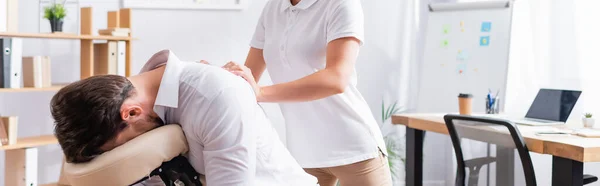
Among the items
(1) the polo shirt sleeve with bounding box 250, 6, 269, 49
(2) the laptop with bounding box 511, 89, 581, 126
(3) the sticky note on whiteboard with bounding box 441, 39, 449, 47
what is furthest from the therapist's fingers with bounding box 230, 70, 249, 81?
(3) the sticky note on whiteboard with bounding box 441, 39, 449, 47

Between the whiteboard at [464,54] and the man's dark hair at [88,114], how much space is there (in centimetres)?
318

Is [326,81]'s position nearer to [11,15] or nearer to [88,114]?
[88,114]

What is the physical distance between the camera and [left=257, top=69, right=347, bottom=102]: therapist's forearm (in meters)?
1.61

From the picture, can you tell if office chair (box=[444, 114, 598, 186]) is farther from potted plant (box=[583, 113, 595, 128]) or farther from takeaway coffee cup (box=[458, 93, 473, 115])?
takeaway coffee cup (box=[458, 93, 473, 115])

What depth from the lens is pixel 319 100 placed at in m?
1.84

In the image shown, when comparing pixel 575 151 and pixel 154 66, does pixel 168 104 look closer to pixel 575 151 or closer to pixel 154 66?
pixel 154 66

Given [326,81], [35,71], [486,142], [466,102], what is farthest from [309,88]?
[35,71]

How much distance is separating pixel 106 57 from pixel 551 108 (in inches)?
89.6

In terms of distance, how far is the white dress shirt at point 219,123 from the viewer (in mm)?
1197

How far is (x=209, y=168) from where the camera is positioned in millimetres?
1211

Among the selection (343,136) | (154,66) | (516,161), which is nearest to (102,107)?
(154,66)

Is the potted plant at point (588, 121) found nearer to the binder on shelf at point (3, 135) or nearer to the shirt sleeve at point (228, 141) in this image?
the shirt sleeve at point (228, 141)

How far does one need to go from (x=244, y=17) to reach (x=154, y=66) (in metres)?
2.88

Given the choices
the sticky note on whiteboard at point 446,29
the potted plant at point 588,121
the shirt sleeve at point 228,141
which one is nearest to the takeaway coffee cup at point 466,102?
the potted plant at point 588,121
